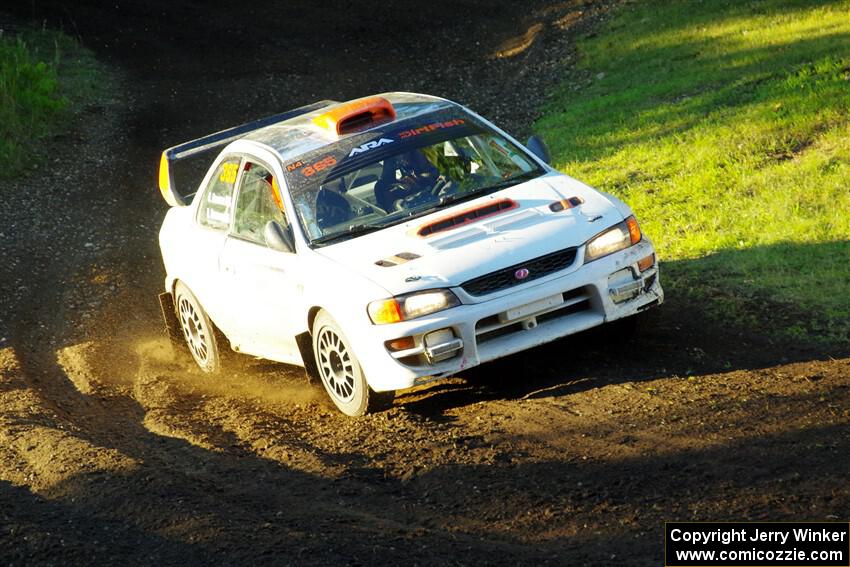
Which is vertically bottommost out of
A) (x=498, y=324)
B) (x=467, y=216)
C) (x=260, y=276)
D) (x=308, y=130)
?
(x=498, y=324)

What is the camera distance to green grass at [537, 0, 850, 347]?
9625 mm

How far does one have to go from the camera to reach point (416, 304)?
7.29 metres

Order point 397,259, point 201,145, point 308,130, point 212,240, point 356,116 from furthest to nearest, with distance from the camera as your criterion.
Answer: point 201,145, point 212,240, point 308,130, point 356,116, point 397,259

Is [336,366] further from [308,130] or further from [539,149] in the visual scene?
[539,149]

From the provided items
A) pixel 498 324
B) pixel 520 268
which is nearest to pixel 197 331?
pixel 498 324

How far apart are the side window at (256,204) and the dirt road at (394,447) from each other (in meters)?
1.22

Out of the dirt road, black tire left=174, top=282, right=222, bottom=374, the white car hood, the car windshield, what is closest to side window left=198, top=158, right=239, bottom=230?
black tire left=174, top=282, right=222, bottom=374

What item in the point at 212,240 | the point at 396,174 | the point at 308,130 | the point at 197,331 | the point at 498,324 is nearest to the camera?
the point at 498,324

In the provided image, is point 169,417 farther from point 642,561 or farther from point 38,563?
point 642,561

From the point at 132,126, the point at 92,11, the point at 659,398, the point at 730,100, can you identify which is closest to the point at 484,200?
the point at 659,398

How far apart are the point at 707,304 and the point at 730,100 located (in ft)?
19.1

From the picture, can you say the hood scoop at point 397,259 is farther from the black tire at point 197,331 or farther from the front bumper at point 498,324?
the black tire at point 197,331

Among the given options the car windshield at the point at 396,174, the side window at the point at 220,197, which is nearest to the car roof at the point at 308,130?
the car windshield at the point at 396,174

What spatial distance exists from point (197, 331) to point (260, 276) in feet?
5.28
